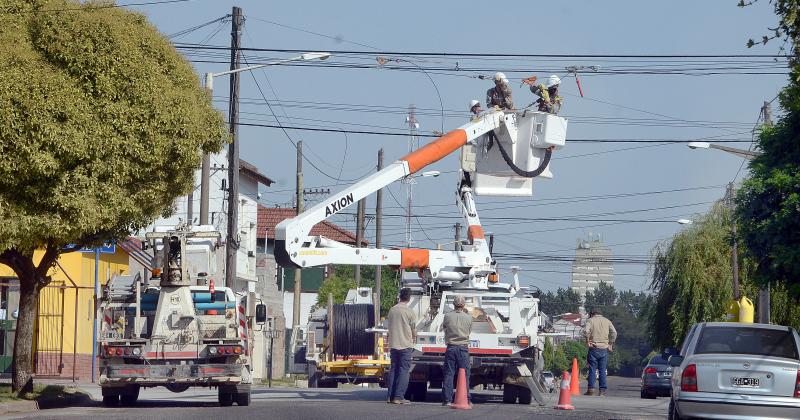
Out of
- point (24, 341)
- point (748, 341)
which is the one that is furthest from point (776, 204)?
point (24, 341)

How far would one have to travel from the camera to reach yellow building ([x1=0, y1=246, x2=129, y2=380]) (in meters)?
29.8

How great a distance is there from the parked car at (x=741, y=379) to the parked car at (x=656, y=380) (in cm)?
1799

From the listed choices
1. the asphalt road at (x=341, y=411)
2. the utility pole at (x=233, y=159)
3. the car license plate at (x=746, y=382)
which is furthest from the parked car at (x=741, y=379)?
the utility pole at (x=233, y=159)

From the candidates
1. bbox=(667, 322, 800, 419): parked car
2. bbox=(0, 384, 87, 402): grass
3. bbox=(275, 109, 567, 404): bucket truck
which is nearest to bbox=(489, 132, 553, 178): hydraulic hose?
bbox=(275, 109, 567, 404): bucket truck

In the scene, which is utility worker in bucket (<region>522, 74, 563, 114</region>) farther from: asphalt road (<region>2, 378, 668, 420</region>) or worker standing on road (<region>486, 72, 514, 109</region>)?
asphalt road (<region>2, 378, 668, 420</region>)

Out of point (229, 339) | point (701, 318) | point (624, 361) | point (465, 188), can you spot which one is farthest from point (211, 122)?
point (624, 361)

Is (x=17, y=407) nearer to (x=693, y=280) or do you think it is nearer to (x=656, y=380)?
(x=656, y=380)

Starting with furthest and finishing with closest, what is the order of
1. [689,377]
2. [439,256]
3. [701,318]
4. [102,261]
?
[701,318]
[102,261]
[439,256]
[689,377]

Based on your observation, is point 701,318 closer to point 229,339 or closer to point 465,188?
point 465,188

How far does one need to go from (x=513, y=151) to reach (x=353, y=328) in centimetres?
668

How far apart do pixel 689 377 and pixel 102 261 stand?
22.0m

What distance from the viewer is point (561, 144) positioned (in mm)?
23812

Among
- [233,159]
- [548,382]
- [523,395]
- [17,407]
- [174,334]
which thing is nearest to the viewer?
[17,407]

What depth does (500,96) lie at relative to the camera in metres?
24.0
